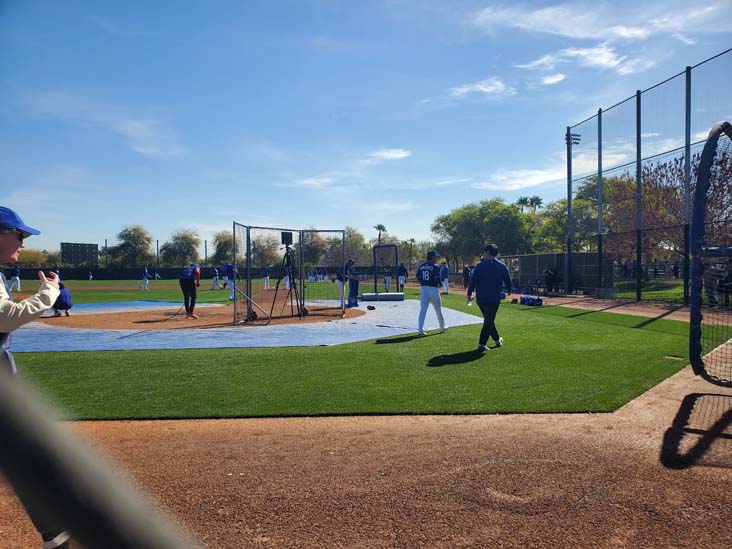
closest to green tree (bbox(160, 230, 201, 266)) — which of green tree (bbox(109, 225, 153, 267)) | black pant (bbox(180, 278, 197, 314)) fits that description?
green tree (bbox(109, 225, 153, 267))

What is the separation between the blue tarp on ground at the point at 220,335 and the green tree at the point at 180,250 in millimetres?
62852

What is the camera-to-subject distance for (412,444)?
15.9 ft

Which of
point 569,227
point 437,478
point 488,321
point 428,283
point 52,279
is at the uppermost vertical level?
point 569,227

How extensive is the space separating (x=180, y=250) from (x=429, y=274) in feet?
229

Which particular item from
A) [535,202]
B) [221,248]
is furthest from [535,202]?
[221,248]

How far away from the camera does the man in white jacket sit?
2.73 metres

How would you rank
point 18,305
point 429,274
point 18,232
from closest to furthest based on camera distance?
point 18,305 → point 18,232 → point 429,274

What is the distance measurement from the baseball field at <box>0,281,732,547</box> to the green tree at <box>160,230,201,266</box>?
2723 inches

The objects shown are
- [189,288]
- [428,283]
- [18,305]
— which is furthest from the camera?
[189,288]

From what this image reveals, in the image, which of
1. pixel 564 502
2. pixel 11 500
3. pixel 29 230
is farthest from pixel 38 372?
pixel 564 502

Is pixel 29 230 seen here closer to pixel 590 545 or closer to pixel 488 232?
pixel 590 545

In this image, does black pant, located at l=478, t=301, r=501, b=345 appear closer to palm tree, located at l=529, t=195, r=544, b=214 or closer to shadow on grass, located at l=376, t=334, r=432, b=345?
shadow on grass, located at l=376, t=334, r=432, b=345

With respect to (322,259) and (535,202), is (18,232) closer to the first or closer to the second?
(322,259)

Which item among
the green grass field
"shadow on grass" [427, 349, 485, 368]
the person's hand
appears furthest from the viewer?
"shadow on grass" [427, 349, 485, 368]
